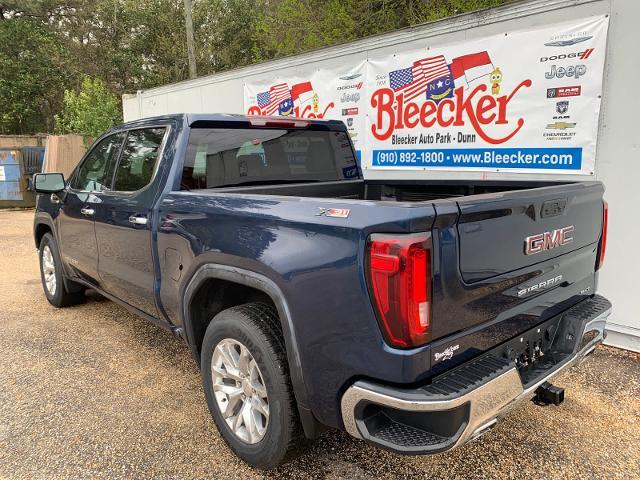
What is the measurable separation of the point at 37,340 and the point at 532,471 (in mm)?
4117

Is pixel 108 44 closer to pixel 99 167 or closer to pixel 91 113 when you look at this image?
pixel 91 113

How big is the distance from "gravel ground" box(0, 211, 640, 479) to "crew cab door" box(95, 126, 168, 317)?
1.93ft

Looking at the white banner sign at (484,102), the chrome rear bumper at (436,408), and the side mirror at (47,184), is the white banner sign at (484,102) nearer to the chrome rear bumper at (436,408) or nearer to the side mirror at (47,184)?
the chrome rear bumper at (436,408)

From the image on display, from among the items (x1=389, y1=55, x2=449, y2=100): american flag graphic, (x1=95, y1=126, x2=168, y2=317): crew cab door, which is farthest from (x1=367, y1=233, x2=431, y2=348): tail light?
(x1=389, y1=55, x2=449, y2=100): american flag graphic

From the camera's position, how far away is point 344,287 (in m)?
1.95

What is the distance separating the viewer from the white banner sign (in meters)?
4.30

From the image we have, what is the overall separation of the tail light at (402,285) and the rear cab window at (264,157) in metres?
1.72

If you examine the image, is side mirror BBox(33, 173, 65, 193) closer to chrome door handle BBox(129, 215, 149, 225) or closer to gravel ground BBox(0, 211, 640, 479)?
gravel ground BBox(0, 211, 640, 479)

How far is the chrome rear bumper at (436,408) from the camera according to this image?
1.84 meters

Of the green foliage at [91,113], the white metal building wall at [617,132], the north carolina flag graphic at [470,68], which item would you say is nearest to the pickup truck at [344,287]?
the white metal building wall at [617,132]

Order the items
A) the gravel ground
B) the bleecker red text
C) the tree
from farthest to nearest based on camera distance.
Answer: the tree
the bleecker red text
the gravel ground

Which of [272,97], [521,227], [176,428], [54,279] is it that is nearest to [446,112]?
[272,97]

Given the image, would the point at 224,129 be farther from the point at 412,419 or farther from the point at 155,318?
the point at 412,419

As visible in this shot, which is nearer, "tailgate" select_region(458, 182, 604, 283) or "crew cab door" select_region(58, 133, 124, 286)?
"tailgate" select_region(458, 182, 604, 283)
